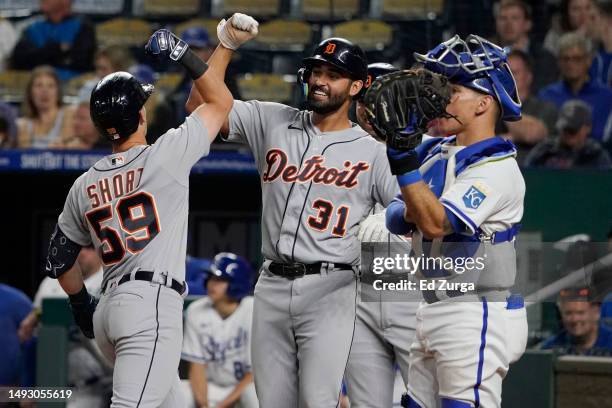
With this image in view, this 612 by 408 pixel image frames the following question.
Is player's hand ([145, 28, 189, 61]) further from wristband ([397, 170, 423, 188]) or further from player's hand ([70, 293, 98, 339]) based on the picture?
wristband ([397, 170, 423, 188])

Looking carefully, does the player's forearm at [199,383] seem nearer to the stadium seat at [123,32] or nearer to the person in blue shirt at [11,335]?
the person in blue shirt at [11,335]

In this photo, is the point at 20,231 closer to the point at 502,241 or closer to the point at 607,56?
the point at 607,56

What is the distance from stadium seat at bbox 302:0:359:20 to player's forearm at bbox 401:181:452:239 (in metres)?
6.38

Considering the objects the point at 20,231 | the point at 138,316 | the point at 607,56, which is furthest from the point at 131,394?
the point at 20,231

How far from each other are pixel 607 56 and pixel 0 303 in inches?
191

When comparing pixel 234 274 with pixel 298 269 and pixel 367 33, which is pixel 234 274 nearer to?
pixel 298 269

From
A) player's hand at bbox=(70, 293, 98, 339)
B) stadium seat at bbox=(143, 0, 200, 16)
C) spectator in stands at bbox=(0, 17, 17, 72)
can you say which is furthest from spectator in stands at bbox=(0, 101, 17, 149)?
player's hand at bbox=(70, 293, 98, 339)

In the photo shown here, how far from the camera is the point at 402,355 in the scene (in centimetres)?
421

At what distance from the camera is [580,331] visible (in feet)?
18.0

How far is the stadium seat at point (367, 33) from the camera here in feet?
29.4

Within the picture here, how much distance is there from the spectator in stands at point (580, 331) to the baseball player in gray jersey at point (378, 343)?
1366mm

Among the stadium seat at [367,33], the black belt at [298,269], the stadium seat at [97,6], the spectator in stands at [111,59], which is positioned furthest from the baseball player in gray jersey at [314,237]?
the stadium seat at [97,6]

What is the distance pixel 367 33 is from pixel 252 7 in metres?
1.13

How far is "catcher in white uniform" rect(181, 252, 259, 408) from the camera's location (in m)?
6.31
